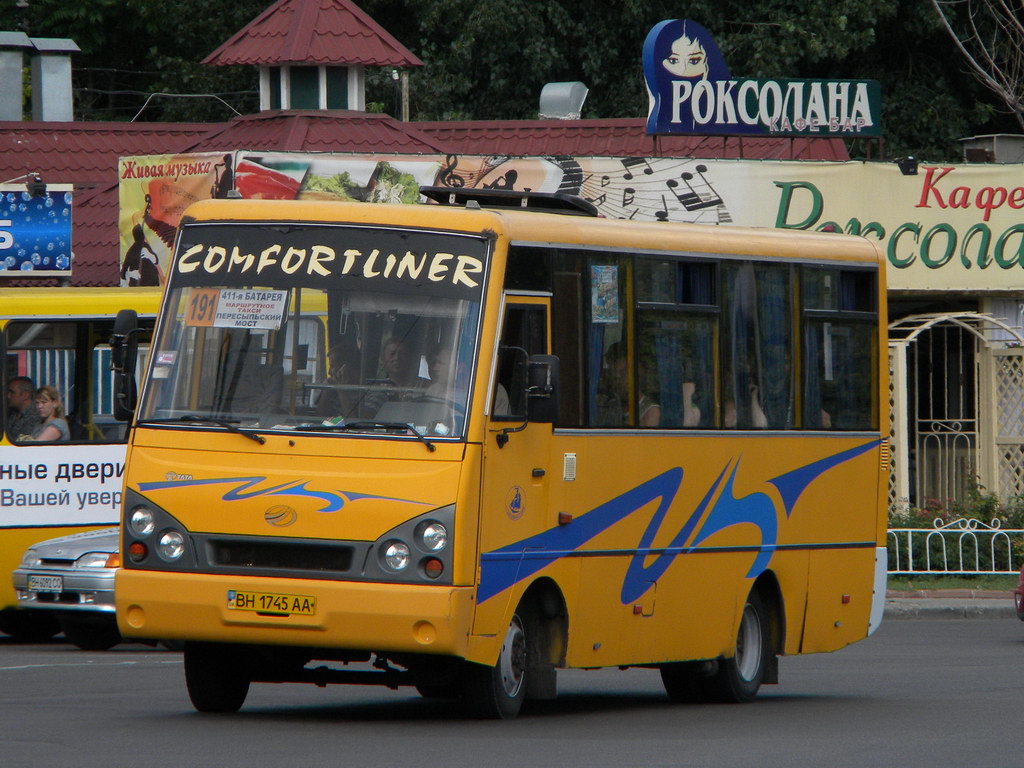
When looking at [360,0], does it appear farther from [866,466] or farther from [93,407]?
[866,466]

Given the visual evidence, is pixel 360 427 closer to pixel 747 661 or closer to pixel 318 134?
pixel 747 661

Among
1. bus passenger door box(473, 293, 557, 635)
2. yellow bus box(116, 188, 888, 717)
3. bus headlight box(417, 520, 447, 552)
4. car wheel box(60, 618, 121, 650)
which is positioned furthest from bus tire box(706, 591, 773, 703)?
car wheel box(60, 618, 121, 650)

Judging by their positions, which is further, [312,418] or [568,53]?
[568,53]

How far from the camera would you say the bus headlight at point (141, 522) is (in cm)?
1091

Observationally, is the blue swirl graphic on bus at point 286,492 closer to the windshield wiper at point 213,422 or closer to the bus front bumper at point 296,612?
the windshield wiper at point 213,422

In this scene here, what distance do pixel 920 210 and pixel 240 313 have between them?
1683cm

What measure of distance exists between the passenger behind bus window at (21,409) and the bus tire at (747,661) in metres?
6.88

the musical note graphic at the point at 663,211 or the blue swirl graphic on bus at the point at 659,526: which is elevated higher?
the musical note graphic at the point at 663,211

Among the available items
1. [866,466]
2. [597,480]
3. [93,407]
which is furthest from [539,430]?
[93,407]

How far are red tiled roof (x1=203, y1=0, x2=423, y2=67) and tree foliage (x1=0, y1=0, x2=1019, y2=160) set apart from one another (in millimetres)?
5809

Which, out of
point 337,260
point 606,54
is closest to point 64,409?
point 337,260

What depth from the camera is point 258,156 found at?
84.2 ft

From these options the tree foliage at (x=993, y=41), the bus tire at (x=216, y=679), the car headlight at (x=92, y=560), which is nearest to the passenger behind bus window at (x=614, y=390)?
the bus tire at (x=216, y=679)

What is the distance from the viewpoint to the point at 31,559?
16875 millimetres
